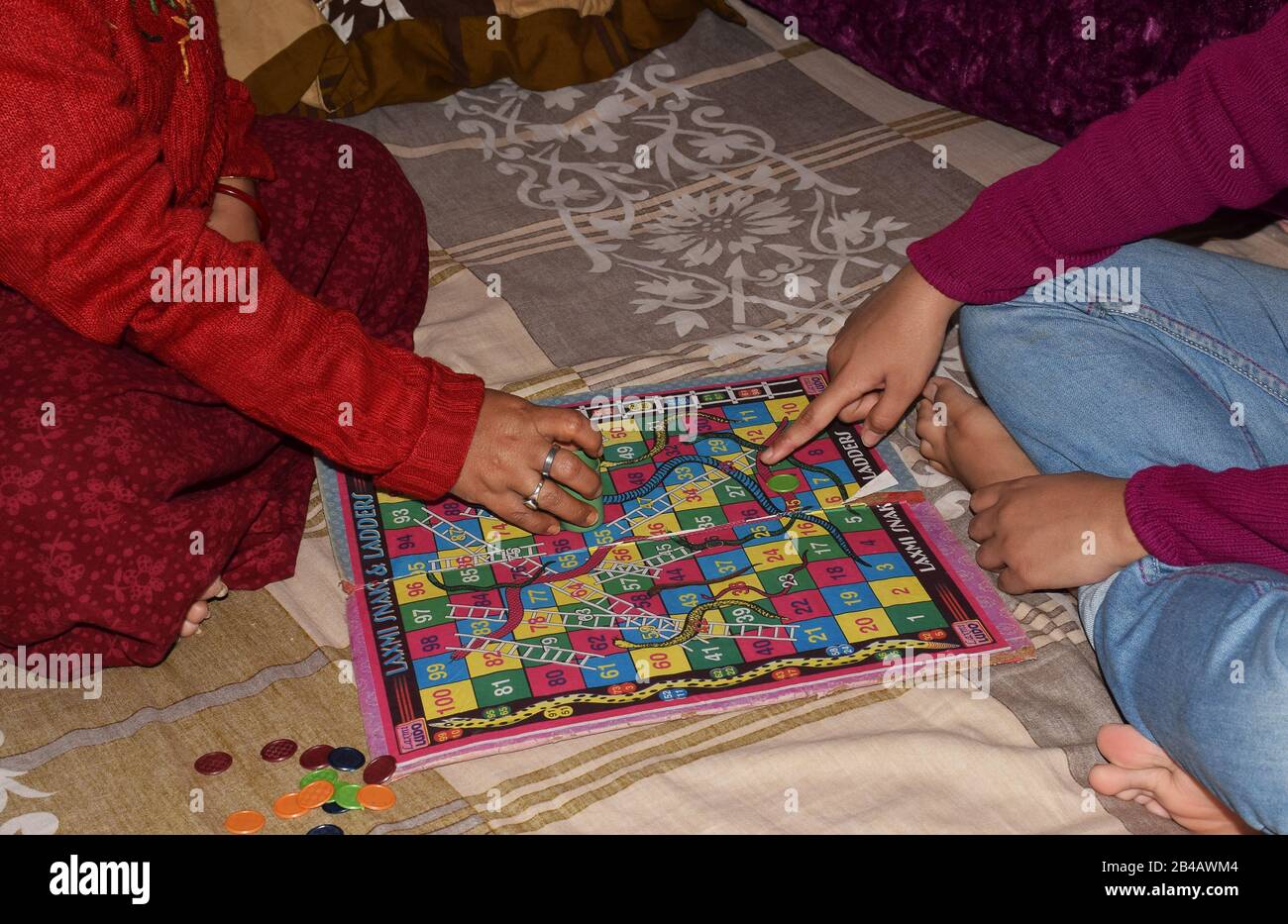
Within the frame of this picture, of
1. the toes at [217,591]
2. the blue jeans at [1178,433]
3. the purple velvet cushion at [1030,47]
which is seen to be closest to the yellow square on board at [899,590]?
the blue jeans at [1178,433]

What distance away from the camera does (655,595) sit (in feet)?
3.15

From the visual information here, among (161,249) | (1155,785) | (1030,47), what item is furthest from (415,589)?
(1030,47)

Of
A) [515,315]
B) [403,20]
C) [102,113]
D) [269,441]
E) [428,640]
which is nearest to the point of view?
[102,113]

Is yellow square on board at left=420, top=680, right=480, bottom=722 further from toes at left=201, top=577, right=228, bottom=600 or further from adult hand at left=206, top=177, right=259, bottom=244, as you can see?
adult hand at left=206, top=177, right=259, bottom=244

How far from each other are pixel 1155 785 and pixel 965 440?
1.06 ft

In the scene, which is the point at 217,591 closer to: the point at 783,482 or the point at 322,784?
the point at 322,784

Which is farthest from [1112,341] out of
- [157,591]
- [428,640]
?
[157,591]

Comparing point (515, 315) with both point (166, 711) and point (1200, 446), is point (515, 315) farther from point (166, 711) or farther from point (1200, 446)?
point (1200, 446)

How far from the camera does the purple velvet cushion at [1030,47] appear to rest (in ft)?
4.53

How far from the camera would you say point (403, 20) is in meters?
1.52

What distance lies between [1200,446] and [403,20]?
1.01m

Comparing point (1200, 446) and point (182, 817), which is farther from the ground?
point (1200, 446)

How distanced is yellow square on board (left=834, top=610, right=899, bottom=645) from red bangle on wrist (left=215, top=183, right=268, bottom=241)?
1.80ft

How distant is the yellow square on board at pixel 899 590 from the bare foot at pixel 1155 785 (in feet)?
0.53
